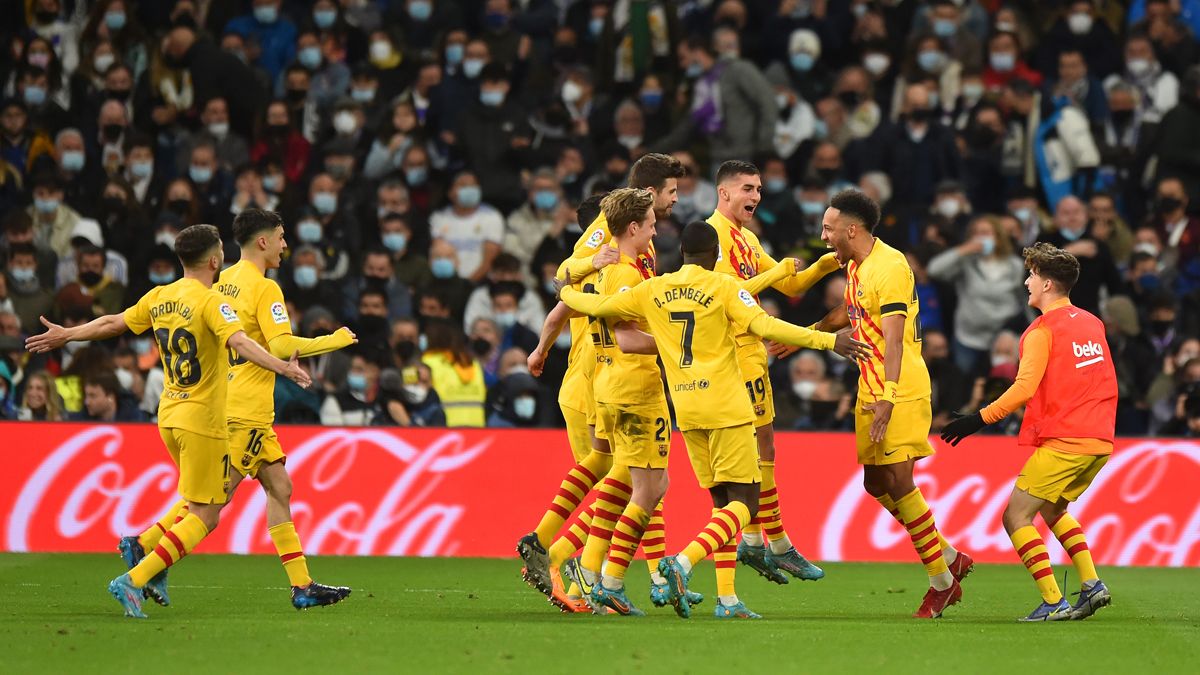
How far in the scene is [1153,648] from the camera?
30.5ft

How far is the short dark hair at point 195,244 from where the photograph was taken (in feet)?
34.9

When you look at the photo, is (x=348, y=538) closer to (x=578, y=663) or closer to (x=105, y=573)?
(x=105, y=573)

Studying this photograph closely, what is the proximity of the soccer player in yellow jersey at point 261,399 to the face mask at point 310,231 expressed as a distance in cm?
717

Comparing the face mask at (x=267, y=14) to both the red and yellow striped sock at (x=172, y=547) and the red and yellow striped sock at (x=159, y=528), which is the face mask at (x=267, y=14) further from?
the red and yellow striped sock at (x=172, y=547)

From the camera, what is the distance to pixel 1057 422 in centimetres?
1068

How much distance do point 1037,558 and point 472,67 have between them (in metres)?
10.9

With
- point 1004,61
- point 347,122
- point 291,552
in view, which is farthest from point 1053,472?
point 347,122

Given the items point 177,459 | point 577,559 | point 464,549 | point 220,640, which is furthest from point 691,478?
point 220,640

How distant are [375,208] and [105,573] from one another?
6.58m

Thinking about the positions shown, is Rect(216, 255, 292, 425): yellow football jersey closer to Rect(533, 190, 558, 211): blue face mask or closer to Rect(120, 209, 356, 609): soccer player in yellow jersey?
Rect(120, 209, 356, 609): soccer player in yellow jersey

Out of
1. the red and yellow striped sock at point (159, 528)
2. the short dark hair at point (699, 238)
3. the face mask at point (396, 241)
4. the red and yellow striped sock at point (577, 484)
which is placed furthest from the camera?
the face mask at point (396, 241)

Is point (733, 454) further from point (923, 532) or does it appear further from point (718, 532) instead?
point (923, 532)

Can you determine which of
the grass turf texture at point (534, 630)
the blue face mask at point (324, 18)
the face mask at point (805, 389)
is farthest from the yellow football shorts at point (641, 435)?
the blue face mask at point (324, 18)

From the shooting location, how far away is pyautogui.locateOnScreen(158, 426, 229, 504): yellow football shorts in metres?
10.5
